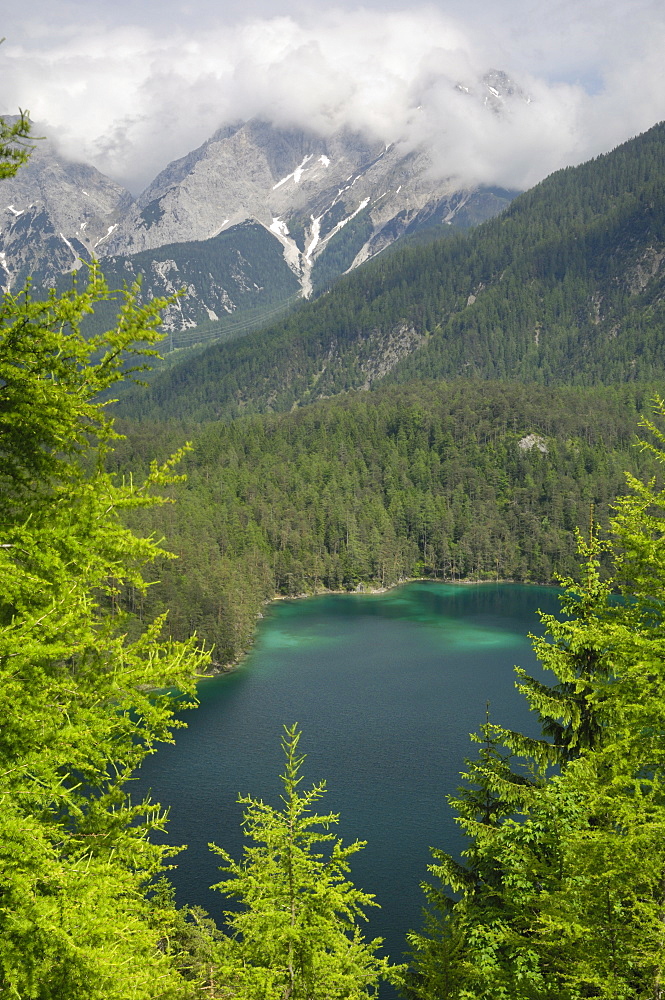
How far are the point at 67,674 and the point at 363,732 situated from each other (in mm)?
56100

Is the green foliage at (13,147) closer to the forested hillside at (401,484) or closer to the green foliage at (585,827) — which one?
the green foliage at (585,827)

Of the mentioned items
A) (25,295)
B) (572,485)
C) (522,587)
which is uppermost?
(25,295)

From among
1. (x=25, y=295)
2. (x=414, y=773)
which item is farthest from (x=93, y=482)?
(x=414, y=773)

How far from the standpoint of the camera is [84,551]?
25.3ft

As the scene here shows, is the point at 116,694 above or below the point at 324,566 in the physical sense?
above

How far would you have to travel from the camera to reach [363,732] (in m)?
60.2

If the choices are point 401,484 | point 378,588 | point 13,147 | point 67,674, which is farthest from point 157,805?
→ point 401,484

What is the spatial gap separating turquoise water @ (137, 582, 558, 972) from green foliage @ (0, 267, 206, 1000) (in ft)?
89.8

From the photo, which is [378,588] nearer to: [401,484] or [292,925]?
[401,484]

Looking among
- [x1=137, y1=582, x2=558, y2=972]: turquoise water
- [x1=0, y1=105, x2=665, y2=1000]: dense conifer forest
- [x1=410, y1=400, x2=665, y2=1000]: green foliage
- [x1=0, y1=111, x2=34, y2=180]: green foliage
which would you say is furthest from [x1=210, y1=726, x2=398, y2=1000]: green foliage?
[x1=137, y1=582, x2=558, y2=972]: turquoise water

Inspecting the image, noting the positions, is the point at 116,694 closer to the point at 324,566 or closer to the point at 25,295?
the point at 25,295

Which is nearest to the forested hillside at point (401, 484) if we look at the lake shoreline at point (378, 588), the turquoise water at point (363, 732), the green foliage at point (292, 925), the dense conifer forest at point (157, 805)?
the lake shoreline at point (378, 588)

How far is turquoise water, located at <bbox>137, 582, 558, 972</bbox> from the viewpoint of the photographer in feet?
135

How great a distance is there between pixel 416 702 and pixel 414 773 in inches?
646
